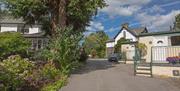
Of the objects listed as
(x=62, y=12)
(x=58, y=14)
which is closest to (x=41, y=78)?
(x=62, y=12)

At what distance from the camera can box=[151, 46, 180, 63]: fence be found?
68.8ft

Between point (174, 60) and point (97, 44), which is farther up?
point (97, 44)

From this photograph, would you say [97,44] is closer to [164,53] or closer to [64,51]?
[164,53]

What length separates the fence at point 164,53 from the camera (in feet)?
68.8

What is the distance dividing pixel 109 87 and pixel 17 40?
14.8 m

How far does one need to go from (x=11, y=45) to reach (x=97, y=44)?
52.7 m

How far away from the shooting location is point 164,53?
21.5m

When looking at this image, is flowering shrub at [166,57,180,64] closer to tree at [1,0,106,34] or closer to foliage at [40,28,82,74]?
foliage at [40,28,82,74]

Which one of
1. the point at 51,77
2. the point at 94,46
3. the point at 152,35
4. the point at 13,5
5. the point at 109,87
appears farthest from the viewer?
the point at 94,46

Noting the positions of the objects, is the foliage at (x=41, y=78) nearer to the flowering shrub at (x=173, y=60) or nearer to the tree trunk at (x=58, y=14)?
the tree trunk at (x=58, y=14)

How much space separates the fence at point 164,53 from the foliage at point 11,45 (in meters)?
12.7

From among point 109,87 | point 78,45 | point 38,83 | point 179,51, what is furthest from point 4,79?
point 179,51

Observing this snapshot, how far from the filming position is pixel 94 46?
77.2 m

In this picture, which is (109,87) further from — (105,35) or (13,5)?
(105,35)
